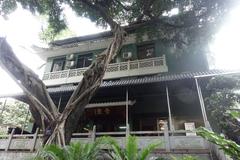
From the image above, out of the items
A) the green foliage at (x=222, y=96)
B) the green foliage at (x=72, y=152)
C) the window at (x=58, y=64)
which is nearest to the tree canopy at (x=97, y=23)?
the green foliage at (x=72, y=152)

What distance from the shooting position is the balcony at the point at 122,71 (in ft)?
38.6

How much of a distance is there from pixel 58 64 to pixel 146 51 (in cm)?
703

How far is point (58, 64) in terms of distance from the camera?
1558 centimetres

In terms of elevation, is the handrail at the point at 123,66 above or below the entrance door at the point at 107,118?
above

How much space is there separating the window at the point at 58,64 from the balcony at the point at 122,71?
108 centimetres

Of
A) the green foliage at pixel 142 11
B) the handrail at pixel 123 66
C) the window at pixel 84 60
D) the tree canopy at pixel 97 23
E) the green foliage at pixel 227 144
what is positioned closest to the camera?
the green foliage at pixel 227 144

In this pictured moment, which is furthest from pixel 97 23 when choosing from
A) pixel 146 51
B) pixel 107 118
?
pixel 107 118

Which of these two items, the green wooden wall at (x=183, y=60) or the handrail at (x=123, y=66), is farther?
the handrail at (x=123, y=66)

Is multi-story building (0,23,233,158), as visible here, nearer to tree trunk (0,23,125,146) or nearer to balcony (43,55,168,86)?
balcony (43,55,168,86)

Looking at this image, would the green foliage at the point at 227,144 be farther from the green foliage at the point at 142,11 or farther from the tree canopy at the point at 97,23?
the green foliage at the point at 142,11

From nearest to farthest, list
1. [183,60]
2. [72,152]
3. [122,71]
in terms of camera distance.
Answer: [72,152]
[183,60]
[122,71]

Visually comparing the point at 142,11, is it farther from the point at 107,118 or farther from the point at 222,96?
the point at 107,118

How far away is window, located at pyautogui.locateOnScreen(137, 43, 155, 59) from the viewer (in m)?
13.3

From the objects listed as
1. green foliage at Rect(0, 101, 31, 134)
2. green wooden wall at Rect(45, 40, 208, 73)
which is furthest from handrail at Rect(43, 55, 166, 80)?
green foliage at Rect(0, 101, 31, 134)
